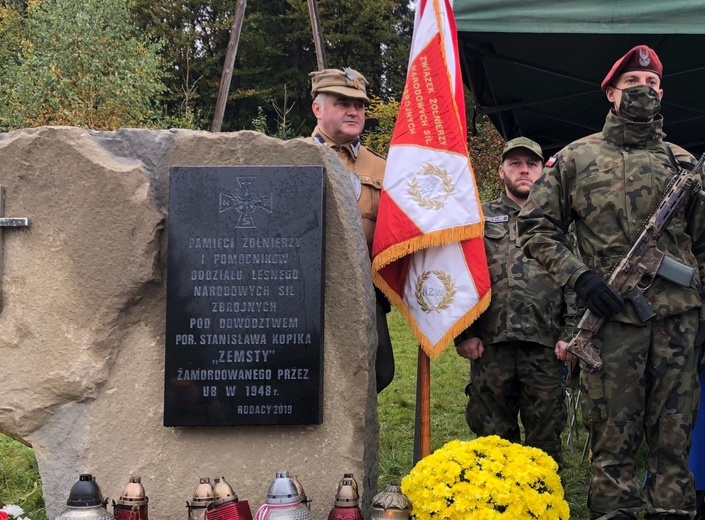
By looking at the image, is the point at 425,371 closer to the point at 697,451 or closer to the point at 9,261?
the point at 697,451

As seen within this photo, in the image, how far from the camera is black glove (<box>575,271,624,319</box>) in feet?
10.2

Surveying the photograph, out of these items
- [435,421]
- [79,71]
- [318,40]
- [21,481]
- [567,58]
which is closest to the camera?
[21,481]

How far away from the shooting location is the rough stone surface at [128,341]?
10.8 ft

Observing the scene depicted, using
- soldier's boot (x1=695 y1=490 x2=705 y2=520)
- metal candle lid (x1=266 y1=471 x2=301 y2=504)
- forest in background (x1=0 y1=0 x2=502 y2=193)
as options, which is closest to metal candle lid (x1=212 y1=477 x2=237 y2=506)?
metal candle lid (x1=266 y1=471 x2=301 y2=504)

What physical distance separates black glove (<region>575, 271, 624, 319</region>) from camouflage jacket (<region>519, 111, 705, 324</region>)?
0.05 m

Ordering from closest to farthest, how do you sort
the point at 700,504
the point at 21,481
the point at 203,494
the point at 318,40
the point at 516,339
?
1. the point at 203,494
2. the point at 700,504
3. the point at 516,339
4. the point at 21,481
5. the point at 318,40

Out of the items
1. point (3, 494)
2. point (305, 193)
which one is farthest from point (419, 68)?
point (3, 494)

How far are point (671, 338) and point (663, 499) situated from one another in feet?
1.98

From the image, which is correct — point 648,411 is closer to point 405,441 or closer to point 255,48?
point 405,441

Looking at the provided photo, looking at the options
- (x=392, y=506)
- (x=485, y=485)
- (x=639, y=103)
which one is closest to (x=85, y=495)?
(x=392, y=506)

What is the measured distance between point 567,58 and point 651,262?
260 centimetres

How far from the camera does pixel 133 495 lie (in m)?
2.99

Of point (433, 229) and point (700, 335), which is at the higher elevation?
point (433, 229)

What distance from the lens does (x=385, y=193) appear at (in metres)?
3.78
